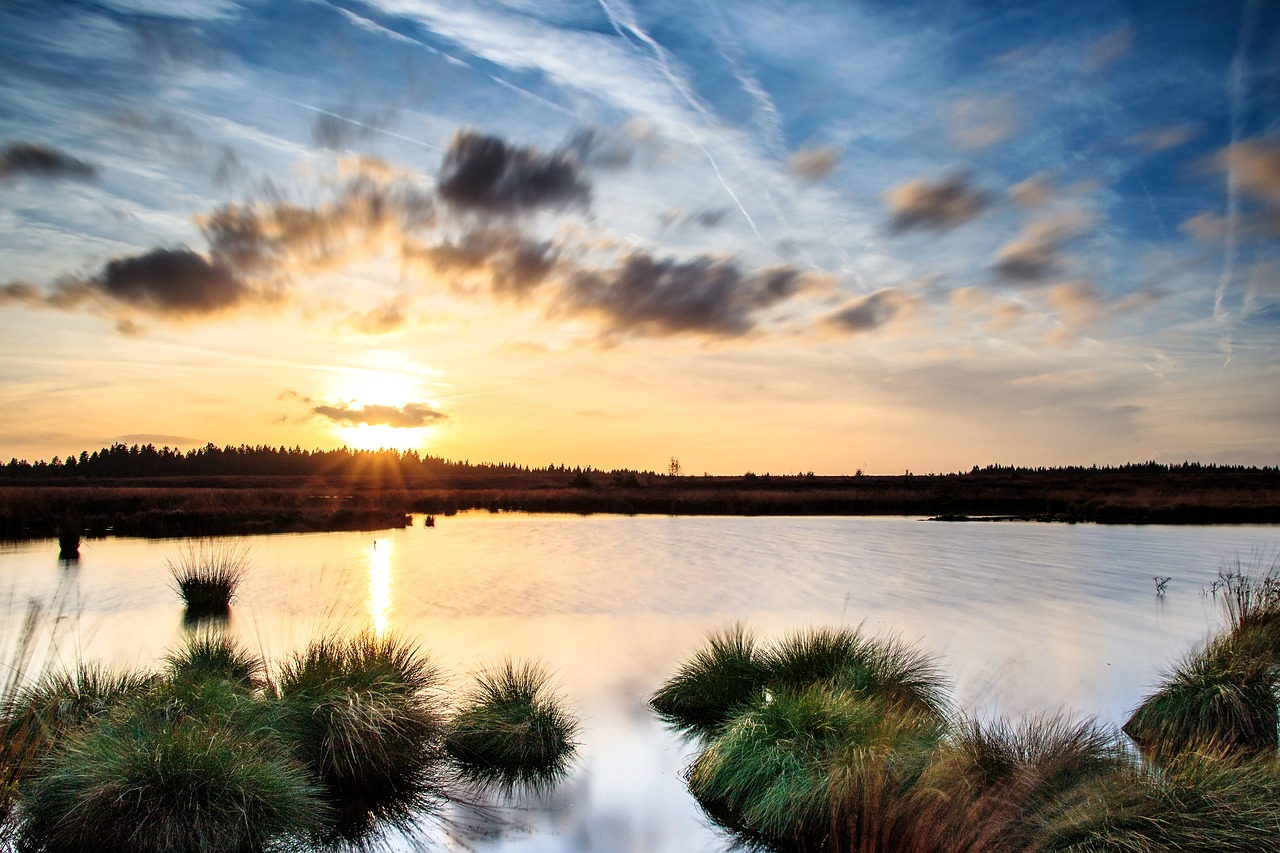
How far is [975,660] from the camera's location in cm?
1222

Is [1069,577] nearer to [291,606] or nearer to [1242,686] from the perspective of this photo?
[1242,686]

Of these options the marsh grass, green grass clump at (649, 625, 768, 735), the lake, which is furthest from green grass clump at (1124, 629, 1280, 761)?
green grass clump at (649, 625, 768, 735)

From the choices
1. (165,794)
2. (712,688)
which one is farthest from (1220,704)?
(165,794)

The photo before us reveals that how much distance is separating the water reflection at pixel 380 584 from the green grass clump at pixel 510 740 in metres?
2.04

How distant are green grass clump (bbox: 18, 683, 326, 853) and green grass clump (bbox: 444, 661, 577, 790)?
1.75 metres

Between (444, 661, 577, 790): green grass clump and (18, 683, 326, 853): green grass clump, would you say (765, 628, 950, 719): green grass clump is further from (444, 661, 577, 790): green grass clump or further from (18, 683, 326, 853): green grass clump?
(18, 683, 326, 853): green grass clump

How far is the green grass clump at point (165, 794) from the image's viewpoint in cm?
521

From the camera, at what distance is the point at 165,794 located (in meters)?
5.34

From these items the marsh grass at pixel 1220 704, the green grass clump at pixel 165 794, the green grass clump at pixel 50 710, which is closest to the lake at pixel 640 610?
the green grass clump at pixel 165 794

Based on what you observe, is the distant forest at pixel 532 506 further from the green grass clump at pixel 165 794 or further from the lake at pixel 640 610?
the green grass clump at pixel 165 794

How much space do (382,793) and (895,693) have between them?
16.7ft

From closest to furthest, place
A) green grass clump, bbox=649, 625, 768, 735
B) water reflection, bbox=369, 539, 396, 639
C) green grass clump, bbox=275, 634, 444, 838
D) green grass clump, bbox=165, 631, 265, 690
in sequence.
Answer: green grass clump, bbox=275, 634, 444, 838
green grass clump, bbox=165, 631, 265, 690
green grass clump, bbox=649, 625, 768, 735
water reflection, bbox=369, 539, 396, 639

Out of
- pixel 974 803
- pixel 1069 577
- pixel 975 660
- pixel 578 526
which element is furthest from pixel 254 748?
pixel 578 526

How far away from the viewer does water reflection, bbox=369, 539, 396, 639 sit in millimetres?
14914
